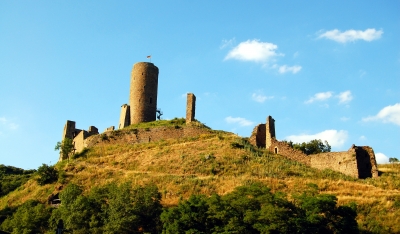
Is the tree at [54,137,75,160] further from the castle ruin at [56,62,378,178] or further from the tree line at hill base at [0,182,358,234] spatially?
the tree line at hill base at [0,182,358,234]

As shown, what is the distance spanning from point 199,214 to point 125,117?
29036mm

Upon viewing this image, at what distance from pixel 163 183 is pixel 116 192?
20.9ft

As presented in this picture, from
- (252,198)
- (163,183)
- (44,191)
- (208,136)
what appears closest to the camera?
(252,198)

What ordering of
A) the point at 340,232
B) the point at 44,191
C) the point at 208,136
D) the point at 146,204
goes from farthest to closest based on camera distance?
1. the point at 208,136
2. the point at 44,191
3. the point at 146,204
4. the point at 340,232

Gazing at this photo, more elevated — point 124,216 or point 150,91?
point 150,91

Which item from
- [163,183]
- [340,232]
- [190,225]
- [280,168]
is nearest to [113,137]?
[163,183]

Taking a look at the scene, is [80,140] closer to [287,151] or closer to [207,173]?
[207,173]

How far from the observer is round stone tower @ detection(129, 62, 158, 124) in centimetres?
5391

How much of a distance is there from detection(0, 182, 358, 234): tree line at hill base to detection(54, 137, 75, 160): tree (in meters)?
17.6

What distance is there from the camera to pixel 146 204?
1142 inches

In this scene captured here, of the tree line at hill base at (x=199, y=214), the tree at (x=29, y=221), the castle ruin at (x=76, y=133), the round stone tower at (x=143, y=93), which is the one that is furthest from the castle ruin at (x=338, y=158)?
the tree at (x=29, y=221)

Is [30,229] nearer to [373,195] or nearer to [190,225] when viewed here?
[190,225]

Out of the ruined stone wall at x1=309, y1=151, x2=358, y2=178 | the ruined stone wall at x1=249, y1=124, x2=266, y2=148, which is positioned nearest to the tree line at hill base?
the ruined stone wall at x1=309, y1=151, x2=358, y2=178

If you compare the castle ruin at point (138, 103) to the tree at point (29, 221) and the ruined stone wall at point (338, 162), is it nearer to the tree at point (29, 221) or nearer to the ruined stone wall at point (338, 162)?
the tree at point (29, 221)
